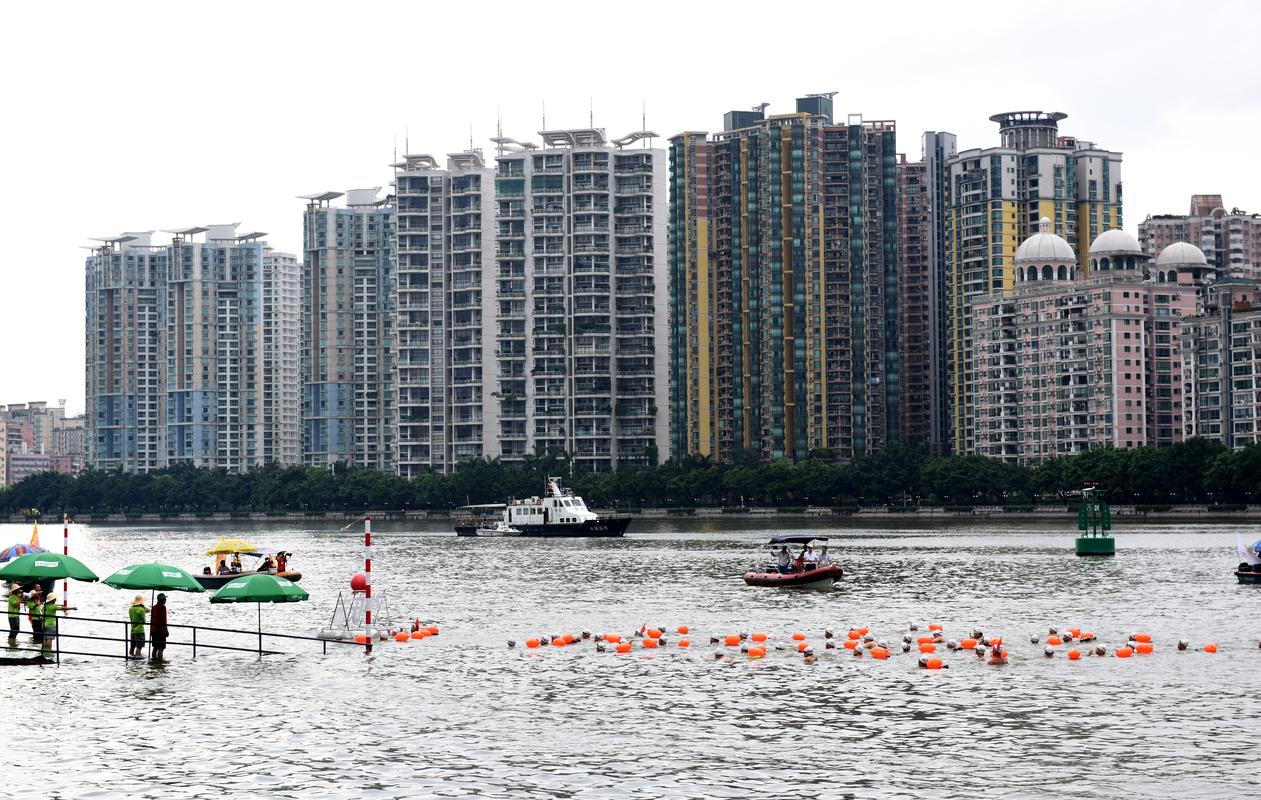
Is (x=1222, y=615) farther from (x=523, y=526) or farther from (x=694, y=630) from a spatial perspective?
(x=523, y=526)

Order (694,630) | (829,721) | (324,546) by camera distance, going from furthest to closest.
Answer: (324,546), (694,630), (829,721)

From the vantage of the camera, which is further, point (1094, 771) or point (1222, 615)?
point (1222, 615)

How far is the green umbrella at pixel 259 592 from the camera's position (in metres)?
58.0

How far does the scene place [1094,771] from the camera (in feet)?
131

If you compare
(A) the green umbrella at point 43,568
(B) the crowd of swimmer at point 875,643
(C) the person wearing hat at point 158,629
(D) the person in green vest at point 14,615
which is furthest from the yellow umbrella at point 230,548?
(C) the person wearing hat at point 158,629

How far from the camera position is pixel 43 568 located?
6022 centimetres

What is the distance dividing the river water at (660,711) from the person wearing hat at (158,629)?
Answer: 0.95 meters

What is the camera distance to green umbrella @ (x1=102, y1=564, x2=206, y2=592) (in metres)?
57.6

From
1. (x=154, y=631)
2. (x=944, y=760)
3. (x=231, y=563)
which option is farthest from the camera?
(x=231, y=563)

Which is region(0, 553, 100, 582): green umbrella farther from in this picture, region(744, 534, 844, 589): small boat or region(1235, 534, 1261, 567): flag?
region(1235, 534, 1261, 567): flag

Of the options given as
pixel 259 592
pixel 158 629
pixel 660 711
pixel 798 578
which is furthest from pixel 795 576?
pixel 660 711

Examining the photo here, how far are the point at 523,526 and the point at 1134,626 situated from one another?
431 ft

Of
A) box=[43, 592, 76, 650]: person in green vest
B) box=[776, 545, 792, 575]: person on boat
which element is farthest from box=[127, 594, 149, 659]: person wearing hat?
box=[776, 545, 792, 575]: person on boat

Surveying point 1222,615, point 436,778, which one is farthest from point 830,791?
point 1222,615
